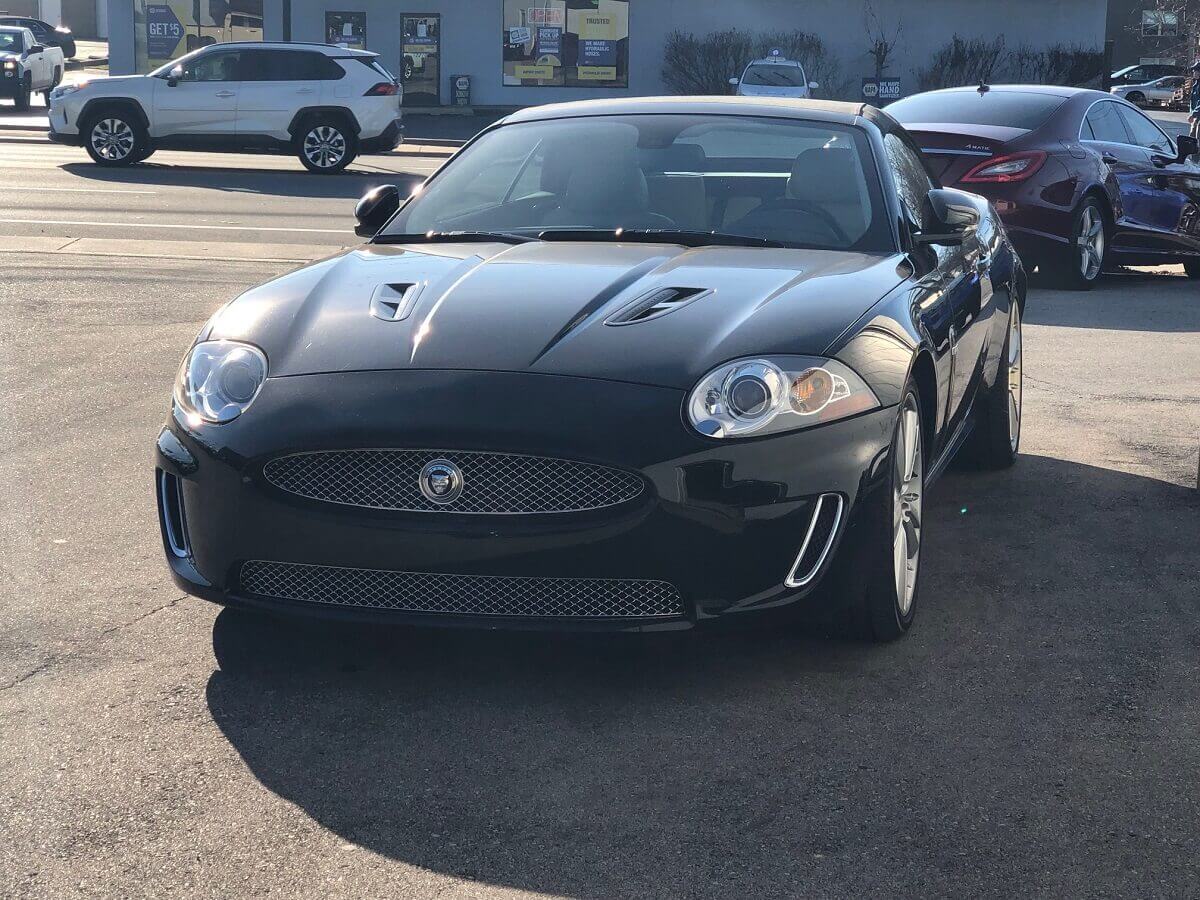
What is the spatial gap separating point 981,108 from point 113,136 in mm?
13436

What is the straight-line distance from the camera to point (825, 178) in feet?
17.1

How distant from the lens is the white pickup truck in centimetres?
3297

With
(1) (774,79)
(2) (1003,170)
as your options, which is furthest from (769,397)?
(1) (774,79)

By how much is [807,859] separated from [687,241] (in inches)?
94.2

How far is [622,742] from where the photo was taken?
363 centimetres

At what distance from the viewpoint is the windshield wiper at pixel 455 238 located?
5023 mm

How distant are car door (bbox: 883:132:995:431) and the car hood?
0.32m

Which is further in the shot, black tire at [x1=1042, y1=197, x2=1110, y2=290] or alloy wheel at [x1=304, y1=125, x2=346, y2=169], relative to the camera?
alloy wheel at [x1=304, y1=125, x2=346, y2=169]

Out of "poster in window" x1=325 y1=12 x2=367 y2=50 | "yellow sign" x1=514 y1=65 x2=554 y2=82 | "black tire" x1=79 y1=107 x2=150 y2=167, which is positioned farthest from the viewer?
"yellow sign" x1=514 y1=65 x2=554 y2=82

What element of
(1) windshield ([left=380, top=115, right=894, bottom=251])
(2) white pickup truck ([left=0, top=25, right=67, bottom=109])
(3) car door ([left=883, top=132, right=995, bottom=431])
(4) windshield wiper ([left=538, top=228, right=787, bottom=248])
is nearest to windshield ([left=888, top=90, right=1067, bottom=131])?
(3) car door ([left=883, top=132, right=995, bottom=431])

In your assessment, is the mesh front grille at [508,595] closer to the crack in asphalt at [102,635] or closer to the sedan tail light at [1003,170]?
the crack in asphalt at [102,635]

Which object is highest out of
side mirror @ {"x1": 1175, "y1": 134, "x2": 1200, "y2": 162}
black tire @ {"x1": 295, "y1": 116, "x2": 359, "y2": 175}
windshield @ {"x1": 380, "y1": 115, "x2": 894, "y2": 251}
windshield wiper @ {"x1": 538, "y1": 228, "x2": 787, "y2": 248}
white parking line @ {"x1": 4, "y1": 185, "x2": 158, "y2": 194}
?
windshield @ {"x1": 380, "y1": 115, "x2": 894, "y2": 251}

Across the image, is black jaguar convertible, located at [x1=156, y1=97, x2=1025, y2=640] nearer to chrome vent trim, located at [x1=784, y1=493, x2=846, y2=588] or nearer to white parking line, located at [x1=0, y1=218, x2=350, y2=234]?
chrome vent trim, located at [x1=784, y1=493, x2=846, y2=588]

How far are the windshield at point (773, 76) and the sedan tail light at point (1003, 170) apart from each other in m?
21.8
